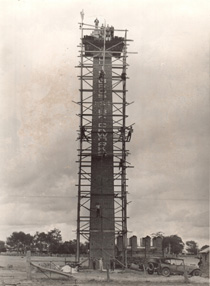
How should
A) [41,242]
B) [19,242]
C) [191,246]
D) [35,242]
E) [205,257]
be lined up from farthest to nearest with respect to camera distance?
[19,242], [35,242], [41,242], [191,246], [205,257]

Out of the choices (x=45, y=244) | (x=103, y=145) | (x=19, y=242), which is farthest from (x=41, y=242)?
(x=103, y=145)

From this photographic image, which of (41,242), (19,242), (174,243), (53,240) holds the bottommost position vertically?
(19,242)

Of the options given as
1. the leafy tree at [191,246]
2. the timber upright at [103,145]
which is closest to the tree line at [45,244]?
the leafy tree at [191,246]

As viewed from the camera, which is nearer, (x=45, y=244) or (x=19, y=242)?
(x=45, y=244)

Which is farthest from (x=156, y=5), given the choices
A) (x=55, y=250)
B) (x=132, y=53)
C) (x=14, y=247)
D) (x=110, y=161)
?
(x=14, y=247)

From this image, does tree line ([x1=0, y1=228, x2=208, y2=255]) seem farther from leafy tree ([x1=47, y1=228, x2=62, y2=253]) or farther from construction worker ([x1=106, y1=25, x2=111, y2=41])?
construction worker ([x1=106, y1=25, x2=111, y2=41])

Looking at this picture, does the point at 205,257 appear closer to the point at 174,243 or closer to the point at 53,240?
the point at 174,243

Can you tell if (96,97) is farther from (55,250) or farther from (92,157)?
(55,250)

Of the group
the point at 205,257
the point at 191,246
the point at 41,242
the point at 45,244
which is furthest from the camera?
the point at 41,242
